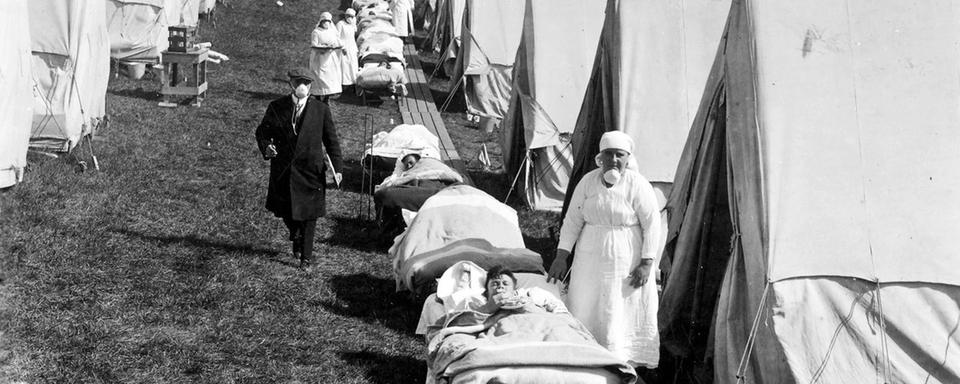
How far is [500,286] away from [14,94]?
20.4ft

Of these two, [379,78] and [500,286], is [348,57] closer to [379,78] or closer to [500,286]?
[379,78]

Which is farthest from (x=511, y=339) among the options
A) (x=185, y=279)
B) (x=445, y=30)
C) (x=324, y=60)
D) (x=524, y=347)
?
A: (x=445, y=30)

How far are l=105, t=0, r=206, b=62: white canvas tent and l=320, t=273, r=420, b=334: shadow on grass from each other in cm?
1130

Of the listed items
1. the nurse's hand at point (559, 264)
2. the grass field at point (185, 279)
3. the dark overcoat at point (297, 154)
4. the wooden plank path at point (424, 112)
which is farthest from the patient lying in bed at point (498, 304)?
the wooden plank path at point (424, 112)

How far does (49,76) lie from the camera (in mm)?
12375

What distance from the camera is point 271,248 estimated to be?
940cm

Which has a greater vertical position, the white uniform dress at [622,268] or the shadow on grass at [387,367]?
the white uniform dress at [622,268]

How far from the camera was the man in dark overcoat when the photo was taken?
8.72 metres

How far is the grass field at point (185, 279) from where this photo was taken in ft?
21.9

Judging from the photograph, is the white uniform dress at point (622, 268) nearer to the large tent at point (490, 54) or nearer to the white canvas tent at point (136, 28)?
the large tent at point (490, 54)

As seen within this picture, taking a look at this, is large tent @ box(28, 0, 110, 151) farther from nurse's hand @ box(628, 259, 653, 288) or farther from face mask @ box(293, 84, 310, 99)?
nurse's hand @ box(628, 259, 653, 288)

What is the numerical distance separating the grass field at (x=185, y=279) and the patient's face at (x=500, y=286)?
0.88 m

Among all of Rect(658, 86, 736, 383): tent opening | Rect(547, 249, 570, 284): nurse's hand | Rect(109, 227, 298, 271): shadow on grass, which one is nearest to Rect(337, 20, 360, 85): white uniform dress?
Rect(109, 227, 298, 271): shadow on grass

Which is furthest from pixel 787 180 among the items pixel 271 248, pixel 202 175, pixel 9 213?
pixel 202 175
